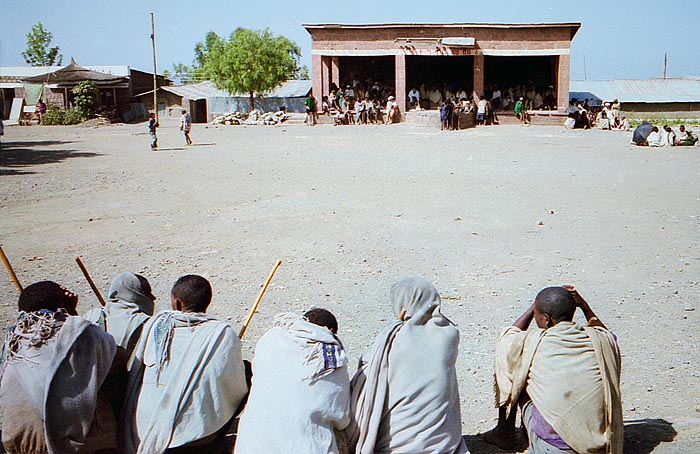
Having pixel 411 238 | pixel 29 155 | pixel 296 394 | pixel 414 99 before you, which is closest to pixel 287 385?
pixel 296 394

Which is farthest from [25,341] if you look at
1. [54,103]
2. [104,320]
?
[54,103]

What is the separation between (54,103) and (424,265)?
4042cm

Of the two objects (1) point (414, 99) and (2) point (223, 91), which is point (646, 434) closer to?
(1) point (414, 99)

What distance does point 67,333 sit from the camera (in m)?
3.40

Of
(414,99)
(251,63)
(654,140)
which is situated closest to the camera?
(654,140)

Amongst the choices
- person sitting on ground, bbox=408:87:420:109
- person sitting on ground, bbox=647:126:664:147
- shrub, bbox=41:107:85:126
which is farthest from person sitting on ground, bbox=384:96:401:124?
shrub, bbox=41:107:85:126

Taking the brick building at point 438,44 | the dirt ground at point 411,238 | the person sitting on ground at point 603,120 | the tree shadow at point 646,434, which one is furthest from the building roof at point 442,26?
the tree shadow at point 646,434

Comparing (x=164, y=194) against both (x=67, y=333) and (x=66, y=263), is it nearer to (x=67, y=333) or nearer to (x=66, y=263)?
(x=66, y=263)

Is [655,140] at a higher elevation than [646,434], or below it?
higher

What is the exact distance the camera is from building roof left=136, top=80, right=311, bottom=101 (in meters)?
47.1

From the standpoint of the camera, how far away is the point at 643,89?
4622cm

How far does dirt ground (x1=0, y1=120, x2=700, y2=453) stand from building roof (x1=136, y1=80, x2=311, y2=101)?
28.3 m

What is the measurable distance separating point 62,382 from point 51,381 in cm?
6

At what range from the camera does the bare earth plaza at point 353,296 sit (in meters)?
3.46
